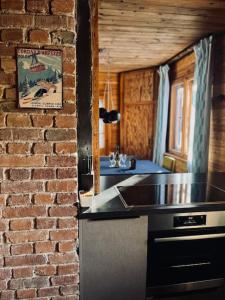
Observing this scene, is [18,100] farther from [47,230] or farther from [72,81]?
[47,230]

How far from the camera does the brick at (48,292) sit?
138 centimetres

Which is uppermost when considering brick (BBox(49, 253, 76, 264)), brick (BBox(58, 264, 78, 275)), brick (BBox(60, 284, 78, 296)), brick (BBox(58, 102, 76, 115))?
brick (BBox(58, 102, 76, 115))

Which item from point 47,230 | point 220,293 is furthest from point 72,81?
point 220,293

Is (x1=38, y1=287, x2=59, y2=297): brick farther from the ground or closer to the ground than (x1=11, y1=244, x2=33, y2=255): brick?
closer to the ground

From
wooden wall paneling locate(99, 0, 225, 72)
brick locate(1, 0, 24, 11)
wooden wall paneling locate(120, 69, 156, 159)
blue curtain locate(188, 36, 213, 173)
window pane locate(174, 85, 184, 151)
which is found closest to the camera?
brick locate(1, 0, 24, 11)

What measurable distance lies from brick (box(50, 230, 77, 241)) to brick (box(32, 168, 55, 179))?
0.31m

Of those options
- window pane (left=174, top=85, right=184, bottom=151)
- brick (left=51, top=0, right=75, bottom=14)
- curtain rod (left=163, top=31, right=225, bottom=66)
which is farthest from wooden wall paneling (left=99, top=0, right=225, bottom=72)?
brick (left=51, top=0, right=75, bottom=14)

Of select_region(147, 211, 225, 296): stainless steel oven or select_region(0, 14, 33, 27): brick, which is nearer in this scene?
select_region(0, 14, 33, 27): brick

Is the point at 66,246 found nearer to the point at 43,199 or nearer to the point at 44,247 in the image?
the point at 44,247

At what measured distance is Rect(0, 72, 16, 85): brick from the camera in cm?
121

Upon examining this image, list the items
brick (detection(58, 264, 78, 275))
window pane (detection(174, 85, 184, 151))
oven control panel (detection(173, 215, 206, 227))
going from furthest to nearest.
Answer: window pane (detection(174, 85, 184, 151)), oven control panel (detection(173, 215, 206, 227)), brick (detection(58, 264, 78, 275))

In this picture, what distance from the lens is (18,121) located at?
124 centimetres

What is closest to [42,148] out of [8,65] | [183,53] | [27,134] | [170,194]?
[27,134]

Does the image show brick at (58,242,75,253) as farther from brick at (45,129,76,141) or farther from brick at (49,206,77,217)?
brick at (45,129,76,141)
